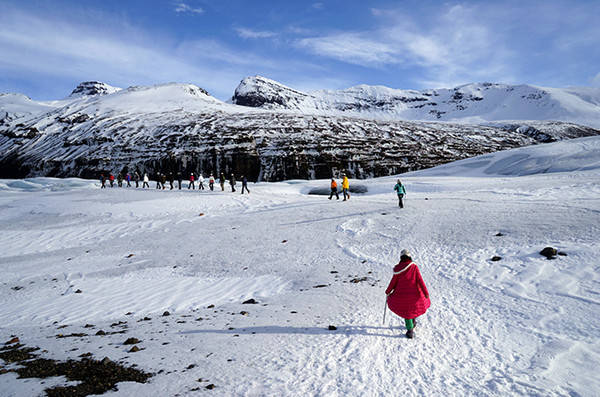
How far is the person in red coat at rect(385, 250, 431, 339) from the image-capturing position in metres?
6.06

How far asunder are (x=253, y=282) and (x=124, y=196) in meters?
23.3

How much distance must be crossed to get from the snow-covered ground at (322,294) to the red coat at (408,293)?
2.12ft

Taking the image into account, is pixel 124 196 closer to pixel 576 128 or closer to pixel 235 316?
pixel 235 316

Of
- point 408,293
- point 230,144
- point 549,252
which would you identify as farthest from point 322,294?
point 230,144

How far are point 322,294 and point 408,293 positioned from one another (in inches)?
127

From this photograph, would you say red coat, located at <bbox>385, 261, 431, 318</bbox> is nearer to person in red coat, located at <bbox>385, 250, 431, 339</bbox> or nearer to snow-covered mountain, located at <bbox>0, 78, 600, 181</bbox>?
person in red coat, located at <bbox>385, 250, 431, 339</bbox>

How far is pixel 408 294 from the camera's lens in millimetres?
6121

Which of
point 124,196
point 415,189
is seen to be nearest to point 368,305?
point 415,189

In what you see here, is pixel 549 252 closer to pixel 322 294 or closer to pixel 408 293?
pixel 408 293

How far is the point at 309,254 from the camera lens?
13.1m

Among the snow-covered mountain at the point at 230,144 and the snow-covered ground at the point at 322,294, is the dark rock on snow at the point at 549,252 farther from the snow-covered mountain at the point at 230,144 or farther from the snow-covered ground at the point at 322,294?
the snow-covered mountain at the point at 230,144

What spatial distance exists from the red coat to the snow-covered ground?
2.12 ft

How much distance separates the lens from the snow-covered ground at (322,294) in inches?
189

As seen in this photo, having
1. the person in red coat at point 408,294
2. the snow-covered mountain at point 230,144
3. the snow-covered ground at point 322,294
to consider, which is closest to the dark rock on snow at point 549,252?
the snow-covered ground at point 322,294
